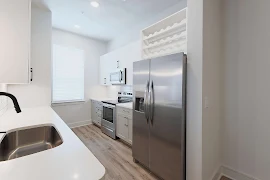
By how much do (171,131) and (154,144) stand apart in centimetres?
41

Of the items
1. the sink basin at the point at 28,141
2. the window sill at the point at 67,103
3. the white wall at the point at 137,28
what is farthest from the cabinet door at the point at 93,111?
the sink basin at the point at 28,141

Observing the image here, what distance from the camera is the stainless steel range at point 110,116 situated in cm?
358

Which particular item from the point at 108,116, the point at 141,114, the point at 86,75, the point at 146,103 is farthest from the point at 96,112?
the point at 146,103

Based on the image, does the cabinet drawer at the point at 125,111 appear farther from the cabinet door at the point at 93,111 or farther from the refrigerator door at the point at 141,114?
the cabinet door at the point at 93,111

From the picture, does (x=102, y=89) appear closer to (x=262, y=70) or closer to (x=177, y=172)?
(x=177, y=172)

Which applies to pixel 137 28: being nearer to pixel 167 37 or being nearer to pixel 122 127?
pixel 167 37

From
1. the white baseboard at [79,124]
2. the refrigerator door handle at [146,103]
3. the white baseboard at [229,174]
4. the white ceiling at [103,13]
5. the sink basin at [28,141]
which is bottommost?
the white baseboard at [229,174]

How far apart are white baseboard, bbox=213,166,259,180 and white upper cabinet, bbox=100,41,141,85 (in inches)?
96.4

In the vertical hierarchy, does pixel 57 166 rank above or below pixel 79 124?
above

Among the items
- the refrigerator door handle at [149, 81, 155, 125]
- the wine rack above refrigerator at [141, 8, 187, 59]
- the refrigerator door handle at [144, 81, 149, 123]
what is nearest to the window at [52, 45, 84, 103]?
the wine rack above refrigerator at [141, 8, 187, 59]

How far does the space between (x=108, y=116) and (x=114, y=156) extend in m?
1.26

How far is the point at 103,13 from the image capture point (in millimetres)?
3250

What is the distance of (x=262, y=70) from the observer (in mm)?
1812

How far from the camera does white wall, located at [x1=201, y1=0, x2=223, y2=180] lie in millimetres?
1727
